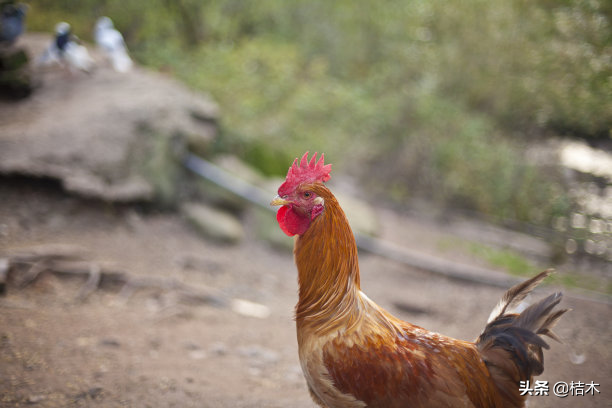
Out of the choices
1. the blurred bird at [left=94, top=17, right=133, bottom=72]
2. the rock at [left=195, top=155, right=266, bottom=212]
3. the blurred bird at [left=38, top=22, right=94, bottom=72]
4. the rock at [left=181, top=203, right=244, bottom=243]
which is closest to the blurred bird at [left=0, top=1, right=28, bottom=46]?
the blurred bird at [left=38, top=22, right=94, bottom=72]

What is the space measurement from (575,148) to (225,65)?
7.07m

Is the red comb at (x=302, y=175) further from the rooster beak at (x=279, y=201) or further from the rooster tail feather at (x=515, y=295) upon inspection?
the rooster tail feather at (x=515, y=295)

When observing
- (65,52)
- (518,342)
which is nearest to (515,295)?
(518,342)

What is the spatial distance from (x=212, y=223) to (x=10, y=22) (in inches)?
172

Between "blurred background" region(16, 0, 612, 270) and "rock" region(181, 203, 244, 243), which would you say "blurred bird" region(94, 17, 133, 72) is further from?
"rock" region(181, 203, 244, 243)

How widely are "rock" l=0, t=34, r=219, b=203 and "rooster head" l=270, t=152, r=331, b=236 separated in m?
4.12

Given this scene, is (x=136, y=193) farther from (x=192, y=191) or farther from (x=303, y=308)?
(x=303, y=308)

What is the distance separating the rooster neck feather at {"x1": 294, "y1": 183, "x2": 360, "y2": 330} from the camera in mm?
2393

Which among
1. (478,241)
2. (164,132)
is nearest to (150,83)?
(164,132)

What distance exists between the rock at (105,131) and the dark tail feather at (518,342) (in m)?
5.06

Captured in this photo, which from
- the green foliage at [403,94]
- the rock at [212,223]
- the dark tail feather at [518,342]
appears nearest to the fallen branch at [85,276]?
the rock at [212,223]

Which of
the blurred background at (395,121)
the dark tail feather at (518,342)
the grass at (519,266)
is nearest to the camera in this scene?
the dark tail feather at (518,342)

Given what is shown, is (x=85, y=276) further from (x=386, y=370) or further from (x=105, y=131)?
(x=386, y=370)

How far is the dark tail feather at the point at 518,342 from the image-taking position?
2354mm
